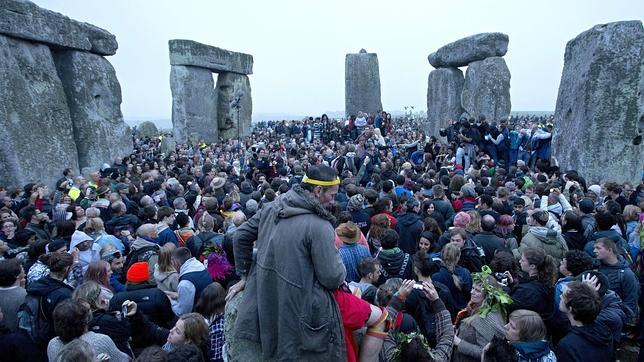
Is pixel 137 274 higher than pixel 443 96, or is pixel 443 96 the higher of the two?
pixel 443 96

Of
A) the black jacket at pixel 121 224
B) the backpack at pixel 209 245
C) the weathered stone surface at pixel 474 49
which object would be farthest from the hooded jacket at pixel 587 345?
the weathered stone surface at pixel 474 49

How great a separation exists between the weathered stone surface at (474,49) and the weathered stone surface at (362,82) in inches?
242

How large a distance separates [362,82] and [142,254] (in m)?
20.5

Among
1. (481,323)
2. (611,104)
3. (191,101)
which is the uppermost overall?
(191,101)

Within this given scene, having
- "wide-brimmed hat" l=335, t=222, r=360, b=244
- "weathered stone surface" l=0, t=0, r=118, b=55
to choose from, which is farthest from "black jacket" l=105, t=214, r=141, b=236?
"weathered stone surface" l=0, t=0, r=118, b=55

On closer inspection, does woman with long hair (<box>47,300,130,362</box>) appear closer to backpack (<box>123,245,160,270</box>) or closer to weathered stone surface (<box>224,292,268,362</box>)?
weathered stone surface (<box>224,292,268,362</box>)

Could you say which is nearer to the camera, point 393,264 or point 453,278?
point 453,278

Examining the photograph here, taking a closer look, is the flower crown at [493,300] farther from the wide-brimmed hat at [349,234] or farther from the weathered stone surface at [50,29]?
the weathered stone surface at [50,29]

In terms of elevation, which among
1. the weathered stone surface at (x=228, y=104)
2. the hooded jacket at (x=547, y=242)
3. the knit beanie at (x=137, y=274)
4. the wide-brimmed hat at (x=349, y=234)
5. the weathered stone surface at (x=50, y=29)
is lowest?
the knit beanie at (x=137, y=274)

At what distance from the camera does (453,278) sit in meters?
4.04

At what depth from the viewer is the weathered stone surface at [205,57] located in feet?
61.5

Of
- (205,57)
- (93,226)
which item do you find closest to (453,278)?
(93,226)

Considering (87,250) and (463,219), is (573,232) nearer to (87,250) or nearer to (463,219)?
(463,219)

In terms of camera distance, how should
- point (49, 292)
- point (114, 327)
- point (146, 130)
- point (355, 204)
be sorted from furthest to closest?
1. point (146, 130)
2. point (355, 204)
3. point (49, 292)
4. point (114, 327)
